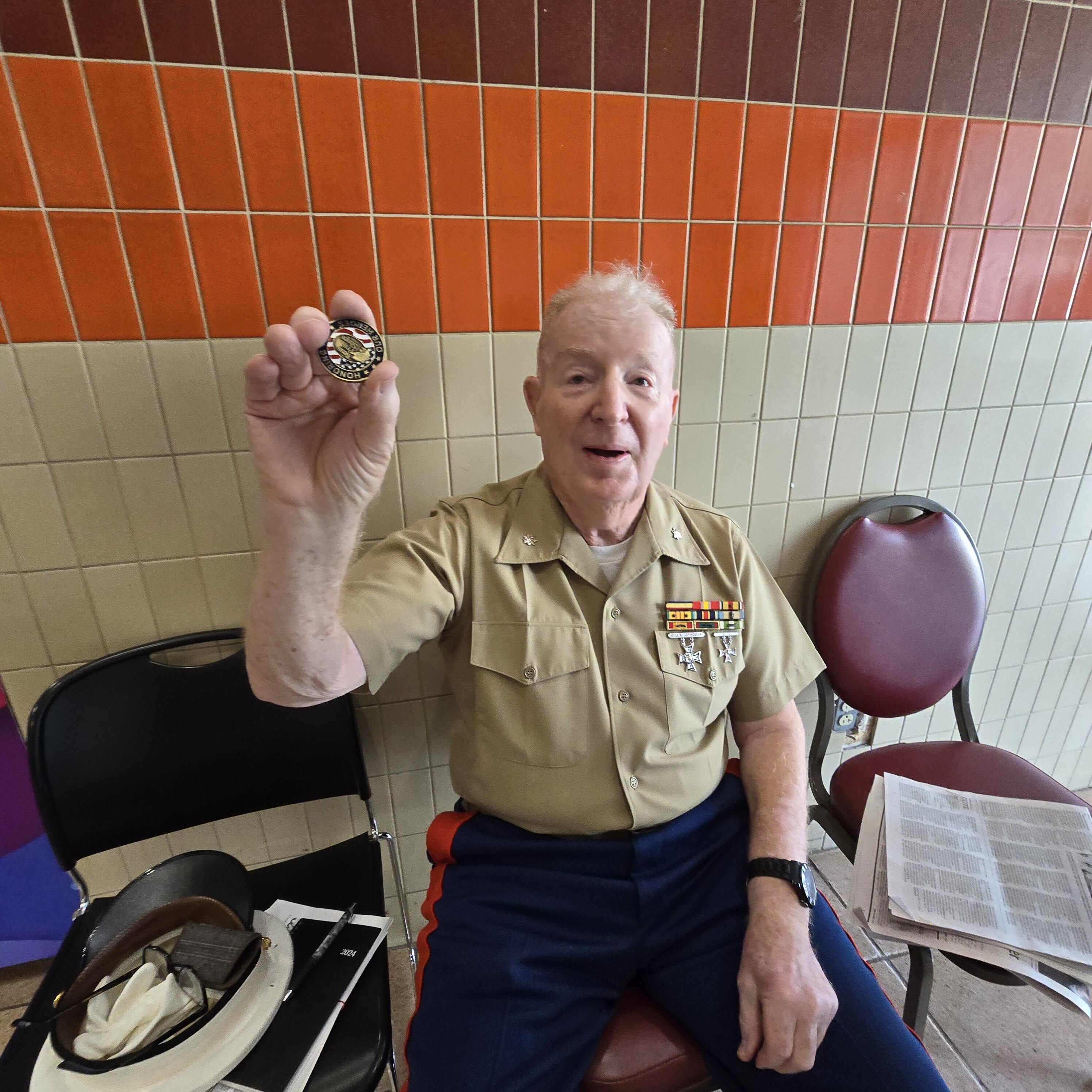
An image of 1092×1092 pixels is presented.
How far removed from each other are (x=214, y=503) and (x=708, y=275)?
3.64 feet

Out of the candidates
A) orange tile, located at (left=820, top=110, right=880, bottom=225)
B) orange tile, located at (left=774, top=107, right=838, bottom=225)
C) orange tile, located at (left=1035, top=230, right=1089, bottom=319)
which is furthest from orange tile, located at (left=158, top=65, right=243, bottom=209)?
orange tile, located at (left=1035, top=230, right=1089, bottom=319)

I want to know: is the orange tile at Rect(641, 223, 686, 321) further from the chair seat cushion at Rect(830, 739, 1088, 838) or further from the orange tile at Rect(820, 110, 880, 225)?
the chair seat cushion at Rect(830, 739, 1088, 838)

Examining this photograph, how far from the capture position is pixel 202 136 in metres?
0.98

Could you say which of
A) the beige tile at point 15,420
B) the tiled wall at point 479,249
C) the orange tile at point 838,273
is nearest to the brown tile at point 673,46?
the tiled wall at point 479,249

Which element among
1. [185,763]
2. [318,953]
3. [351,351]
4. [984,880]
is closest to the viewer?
[351,351]

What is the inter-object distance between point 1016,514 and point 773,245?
3.52 feet

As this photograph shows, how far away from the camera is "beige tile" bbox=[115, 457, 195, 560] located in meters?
1.12

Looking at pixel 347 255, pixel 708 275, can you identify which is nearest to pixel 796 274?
pixel 708 275

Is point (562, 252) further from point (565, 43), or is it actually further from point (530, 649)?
point (530, 649)

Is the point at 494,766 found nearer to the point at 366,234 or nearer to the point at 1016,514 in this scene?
the point at 366,234

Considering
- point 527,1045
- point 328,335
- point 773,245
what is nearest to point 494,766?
point 527,1045

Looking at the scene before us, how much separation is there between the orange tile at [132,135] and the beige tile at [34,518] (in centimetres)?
50

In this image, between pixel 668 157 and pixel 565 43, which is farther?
pixel 668 157

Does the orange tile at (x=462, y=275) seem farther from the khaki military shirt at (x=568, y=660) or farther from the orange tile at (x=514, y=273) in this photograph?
A: the khaki military shirt at (x=568, y=660)
